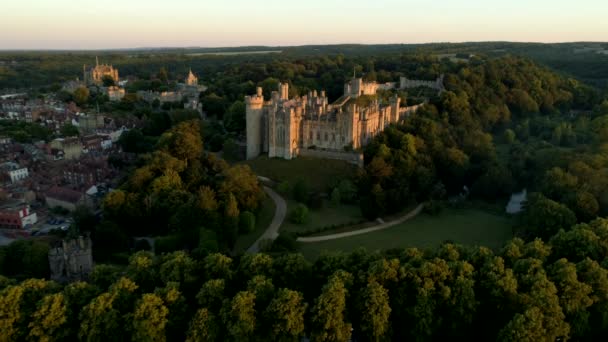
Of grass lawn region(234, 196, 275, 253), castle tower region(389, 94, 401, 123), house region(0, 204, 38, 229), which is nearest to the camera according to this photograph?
grass lawn region(234, 196, 275, 253)

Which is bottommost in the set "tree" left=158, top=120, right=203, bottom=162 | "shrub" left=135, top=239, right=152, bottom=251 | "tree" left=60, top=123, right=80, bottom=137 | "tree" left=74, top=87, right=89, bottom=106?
"shrub" left=135, top=239, right=152, bottom=251

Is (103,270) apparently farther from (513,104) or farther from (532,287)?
(513,104)

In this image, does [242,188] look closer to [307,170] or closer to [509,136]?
[307,170]

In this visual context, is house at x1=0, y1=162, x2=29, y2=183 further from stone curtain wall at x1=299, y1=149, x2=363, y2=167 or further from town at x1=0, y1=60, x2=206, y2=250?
stone curtain wall at x1=299, y1=149, x2=363, y2=167

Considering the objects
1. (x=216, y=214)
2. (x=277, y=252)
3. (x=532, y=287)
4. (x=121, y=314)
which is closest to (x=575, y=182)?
(x=532, y=287)

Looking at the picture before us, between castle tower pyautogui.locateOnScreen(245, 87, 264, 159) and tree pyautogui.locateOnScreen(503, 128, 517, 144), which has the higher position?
castle tower pyautogui.locateOnScreen(245, 87, 264, 159)

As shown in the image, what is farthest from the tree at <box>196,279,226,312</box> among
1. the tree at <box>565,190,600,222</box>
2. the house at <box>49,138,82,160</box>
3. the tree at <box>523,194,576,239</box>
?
the house at <box>49,138,82,160</box>

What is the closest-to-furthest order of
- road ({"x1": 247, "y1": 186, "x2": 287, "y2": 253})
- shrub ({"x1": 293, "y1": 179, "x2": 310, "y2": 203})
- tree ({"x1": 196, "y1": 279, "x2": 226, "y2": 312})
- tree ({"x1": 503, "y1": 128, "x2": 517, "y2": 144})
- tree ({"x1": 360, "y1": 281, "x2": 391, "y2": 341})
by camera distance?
tree ({"x1": 360, "y1": 281, "x2": 391, "y2": 341}), tree ({"x1": 196, "y1": 279, "x2": 226, "y2": 312}), road ({"x1": 247, "y1": 186, "x2": 287, "y2": 253}), shrub ({"x1": 293, "y1": 179, "x2": 310, "y2": 203}), tree ({"x1": 503, "y1": 128, "x2": 517, "y2": 144})

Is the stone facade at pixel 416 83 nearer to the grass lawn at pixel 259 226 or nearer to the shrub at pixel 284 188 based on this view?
the shrub at pixel 284 188

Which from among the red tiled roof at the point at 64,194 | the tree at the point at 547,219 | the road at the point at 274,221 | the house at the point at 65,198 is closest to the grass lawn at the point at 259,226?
the road at the point at 274,221
